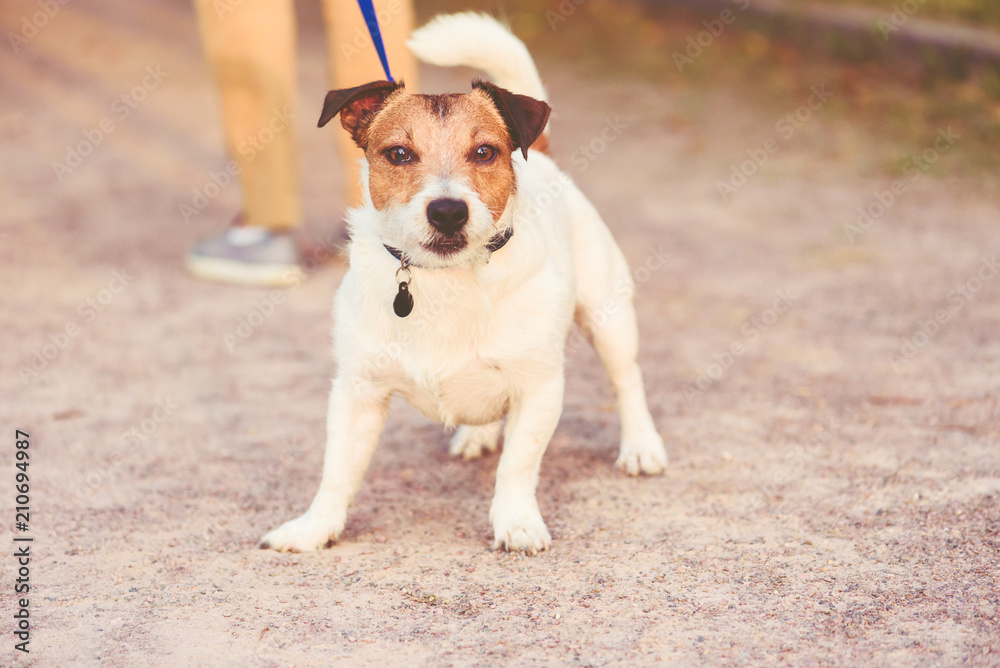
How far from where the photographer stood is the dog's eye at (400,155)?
3.00 meters

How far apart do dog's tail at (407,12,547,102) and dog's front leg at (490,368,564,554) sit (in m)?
1.06

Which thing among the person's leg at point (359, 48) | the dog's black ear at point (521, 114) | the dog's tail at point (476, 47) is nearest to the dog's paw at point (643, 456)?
the dog's black ear at point (521, 114)

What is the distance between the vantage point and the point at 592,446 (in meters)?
3.94

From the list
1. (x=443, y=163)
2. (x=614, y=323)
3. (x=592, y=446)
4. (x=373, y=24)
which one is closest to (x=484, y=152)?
(x=443, y=163)

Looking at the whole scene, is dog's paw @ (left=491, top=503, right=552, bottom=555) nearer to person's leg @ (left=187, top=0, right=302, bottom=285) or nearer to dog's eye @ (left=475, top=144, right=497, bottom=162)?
dog's eye @ (left=475, top=144, right=497, bottom=162)

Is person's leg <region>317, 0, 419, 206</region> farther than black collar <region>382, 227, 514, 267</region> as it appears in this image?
Yes

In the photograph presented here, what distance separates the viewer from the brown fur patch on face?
2.97 metres

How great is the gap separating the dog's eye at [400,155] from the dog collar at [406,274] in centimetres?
23

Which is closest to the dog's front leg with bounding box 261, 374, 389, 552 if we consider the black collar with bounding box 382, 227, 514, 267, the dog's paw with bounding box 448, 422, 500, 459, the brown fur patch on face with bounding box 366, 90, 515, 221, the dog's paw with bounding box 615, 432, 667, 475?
the black collar with bounding box 382, 227, 514, 267

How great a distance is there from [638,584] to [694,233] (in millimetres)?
Result: 3698

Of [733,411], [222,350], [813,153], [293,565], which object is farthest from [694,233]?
[293,565]

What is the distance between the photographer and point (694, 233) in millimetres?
6273

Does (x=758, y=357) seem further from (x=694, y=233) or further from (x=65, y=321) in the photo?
(x=65, y=321)

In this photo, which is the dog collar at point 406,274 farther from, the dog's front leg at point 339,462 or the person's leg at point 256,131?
the person's leg at point 256,131
